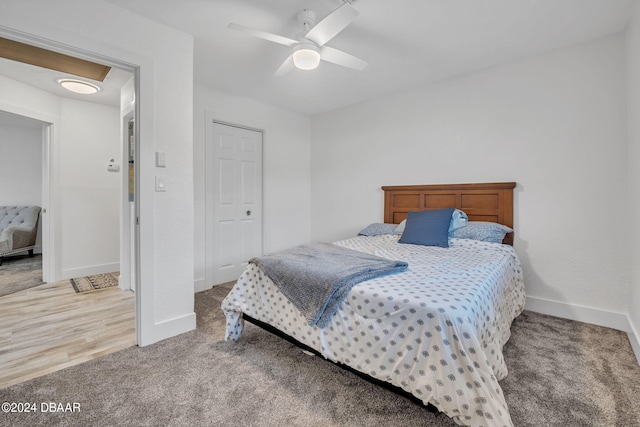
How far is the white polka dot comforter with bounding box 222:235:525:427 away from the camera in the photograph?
3.65ft

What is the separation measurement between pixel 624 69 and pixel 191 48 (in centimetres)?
353

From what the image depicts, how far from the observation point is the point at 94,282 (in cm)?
365

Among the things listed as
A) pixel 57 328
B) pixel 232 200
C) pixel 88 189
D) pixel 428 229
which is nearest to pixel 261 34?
pixel 428 229

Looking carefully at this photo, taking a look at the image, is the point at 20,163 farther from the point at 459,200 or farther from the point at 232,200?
the point at 459,200

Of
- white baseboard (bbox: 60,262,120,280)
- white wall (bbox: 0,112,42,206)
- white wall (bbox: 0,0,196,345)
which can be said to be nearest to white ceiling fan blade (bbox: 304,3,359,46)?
white wall (bbox: 0,0,196,345)

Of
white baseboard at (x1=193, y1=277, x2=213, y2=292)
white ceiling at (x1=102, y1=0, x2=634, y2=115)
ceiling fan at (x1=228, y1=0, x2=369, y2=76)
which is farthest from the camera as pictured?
white baseboard at (x1=193, y1=277, x2=213, y2=292)

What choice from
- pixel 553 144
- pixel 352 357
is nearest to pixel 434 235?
pixel 553 144

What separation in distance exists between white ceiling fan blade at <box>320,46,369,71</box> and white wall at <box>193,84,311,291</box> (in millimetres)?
1871

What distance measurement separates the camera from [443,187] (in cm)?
323

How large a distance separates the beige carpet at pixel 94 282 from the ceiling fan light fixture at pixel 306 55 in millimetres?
3454

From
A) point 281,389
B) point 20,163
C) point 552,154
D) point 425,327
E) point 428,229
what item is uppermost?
point 20,163

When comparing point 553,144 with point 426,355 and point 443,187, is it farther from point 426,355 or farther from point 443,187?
point 426,355

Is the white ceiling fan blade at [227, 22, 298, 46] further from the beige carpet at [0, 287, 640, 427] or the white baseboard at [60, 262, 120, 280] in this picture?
the white baseboard at [60, 262, 120, 280]

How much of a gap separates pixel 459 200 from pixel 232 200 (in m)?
2.77
